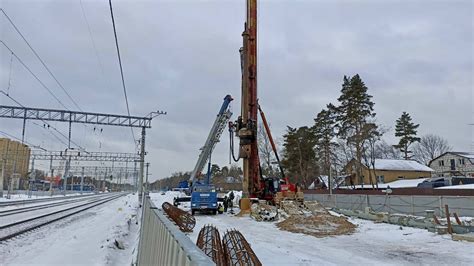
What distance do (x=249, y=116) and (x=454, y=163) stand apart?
4681cm

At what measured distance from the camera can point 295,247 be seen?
13.9 meters

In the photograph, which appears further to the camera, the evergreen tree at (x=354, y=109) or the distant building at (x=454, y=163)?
the distant building at (x=454, y=163)

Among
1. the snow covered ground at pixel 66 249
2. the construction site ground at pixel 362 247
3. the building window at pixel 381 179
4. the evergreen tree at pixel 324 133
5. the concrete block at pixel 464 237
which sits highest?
the evergreen tree at pixel 324 133

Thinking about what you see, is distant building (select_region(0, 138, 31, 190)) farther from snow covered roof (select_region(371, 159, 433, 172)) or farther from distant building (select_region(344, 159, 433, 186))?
snow covered roof (select_region(371, 159, 433, 172))

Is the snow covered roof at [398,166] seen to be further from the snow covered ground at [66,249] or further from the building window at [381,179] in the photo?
the snow covered ground at [66,249]

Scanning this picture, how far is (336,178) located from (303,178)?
5626mm

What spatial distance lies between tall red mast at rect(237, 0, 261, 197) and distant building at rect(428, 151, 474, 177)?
122 ft

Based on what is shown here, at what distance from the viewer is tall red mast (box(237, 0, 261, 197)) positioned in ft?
96.2

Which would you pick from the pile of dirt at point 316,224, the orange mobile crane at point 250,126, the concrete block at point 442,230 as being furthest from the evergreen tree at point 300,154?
the concrete block at point 442,230

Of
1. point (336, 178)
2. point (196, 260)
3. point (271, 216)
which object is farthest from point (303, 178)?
point (196, 260)

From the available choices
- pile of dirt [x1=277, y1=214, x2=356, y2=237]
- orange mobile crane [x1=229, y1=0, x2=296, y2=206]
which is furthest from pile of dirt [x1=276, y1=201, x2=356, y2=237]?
orange mobile crane [x1=229, y1=0, x2=296, y2=206]

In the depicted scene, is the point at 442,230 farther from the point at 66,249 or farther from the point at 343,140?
the point at 343,140

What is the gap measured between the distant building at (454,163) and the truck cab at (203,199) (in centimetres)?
4035

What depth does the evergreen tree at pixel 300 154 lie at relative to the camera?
197 feet
